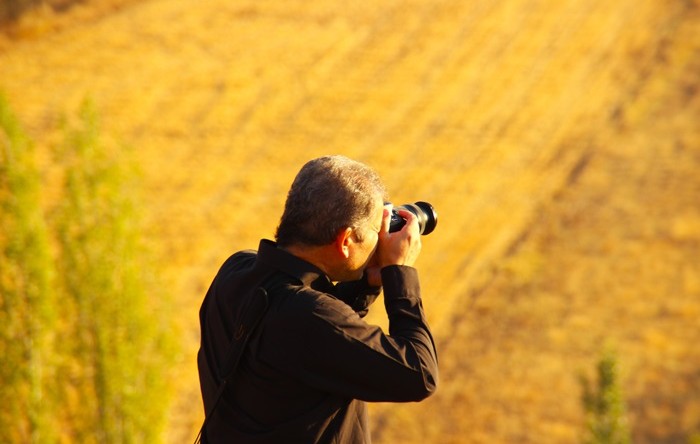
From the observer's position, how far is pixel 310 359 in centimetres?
246

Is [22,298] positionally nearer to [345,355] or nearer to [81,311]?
[81,311]

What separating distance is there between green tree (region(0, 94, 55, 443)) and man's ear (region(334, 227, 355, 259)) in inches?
365

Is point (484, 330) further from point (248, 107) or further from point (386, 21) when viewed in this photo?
point (386, 21)

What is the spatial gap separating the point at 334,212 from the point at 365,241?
13 cm

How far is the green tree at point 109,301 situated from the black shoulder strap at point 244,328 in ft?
30.5

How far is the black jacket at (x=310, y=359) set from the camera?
2.46 m

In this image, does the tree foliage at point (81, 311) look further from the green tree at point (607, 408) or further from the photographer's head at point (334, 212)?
the photographer's head at point (334, 212)

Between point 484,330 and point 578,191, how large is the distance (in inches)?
189

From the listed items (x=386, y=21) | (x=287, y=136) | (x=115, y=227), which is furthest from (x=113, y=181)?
(x=386, y=21)

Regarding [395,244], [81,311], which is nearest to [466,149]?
[81,311]

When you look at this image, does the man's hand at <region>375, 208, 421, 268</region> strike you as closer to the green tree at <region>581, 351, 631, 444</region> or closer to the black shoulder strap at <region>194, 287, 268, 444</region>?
the black shoulder strap at <region>194, 287, 268, 444</region>

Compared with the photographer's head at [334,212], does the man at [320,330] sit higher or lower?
lower

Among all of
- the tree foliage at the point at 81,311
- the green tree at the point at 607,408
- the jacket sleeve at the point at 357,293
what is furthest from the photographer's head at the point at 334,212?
the tree foliage at the point at 81,311

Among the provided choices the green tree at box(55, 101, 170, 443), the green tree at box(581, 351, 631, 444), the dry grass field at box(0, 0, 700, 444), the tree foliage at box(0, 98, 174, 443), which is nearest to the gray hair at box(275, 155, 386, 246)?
the green tree at box(581, 351, 631, 444)
